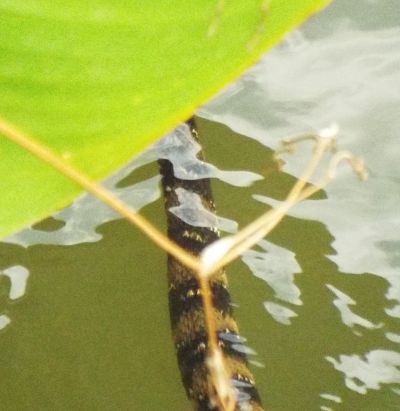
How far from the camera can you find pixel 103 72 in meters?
0.82

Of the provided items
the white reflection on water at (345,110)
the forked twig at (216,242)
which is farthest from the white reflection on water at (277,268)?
the forked twig at (216,242)

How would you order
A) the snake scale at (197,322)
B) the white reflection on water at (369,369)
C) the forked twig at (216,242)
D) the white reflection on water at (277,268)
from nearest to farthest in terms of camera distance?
the forked twig at (216,242) < the snake scale at (197,322) < the white reflection on water at (369,369) < the white reflection on water at (277,268)

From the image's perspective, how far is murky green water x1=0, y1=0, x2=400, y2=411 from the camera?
6.12 feet

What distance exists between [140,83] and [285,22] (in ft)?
0.50

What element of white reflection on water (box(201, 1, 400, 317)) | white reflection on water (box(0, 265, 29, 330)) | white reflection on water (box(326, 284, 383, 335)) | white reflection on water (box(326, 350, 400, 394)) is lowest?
white reflection on water (box(326, 350, 400, 394))

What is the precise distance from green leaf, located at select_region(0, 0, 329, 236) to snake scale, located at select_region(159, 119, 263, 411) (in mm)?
882

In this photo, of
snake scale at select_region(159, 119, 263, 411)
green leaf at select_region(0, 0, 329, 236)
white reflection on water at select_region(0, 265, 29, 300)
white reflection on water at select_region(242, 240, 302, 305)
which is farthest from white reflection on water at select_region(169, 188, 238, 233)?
green leaf at select_region(0, 0, 329, 236)

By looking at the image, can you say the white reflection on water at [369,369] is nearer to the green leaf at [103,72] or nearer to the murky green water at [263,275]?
the murky green water at [263,275]

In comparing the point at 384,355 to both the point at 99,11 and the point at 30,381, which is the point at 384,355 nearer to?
the point at 30,381

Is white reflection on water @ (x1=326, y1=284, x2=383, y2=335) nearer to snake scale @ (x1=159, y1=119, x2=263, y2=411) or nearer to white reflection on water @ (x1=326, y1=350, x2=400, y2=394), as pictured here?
white reflection on water @ (x1=326, y1=350, x2=400, y2=394)

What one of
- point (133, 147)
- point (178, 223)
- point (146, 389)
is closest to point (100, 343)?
point (146, 389)

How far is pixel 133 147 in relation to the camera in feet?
2.73

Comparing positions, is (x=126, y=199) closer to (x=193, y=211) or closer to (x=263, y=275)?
(x=193, y=211)

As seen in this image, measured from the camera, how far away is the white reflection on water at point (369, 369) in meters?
1.83
